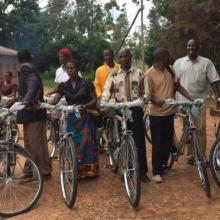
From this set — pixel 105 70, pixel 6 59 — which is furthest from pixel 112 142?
pixel 6 59

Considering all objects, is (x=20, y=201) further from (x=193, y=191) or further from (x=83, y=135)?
(x=193, y=191)

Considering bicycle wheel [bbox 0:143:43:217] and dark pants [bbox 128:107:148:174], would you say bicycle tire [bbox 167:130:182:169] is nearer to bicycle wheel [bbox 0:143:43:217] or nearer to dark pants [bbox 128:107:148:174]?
dark pants [bbox 128:107:148:174]

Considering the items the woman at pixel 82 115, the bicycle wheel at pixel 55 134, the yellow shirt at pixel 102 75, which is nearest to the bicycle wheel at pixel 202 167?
the woman at pixel 82 115

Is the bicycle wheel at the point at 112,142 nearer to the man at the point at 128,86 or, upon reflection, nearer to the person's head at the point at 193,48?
the man at the point at 128,86

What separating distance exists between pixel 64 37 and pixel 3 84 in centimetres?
3551

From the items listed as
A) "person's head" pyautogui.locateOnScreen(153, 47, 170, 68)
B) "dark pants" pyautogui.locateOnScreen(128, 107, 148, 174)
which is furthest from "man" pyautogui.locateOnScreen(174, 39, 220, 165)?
"dark pants" pyautogui.locateOnScreen(128, 107, 148, 174)

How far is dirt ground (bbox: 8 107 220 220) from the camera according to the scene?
15.9 ft

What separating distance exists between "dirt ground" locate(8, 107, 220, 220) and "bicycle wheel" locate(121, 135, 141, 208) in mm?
157

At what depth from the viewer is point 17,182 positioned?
5.41 meters

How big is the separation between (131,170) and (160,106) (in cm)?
117

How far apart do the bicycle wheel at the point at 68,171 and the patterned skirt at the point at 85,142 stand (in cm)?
55

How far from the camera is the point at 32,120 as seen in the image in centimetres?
595

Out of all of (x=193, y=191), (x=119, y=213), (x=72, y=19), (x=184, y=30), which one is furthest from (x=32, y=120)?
(x=72, y=19)

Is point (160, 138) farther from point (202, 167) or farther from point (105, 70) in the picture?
point (105, 70)
